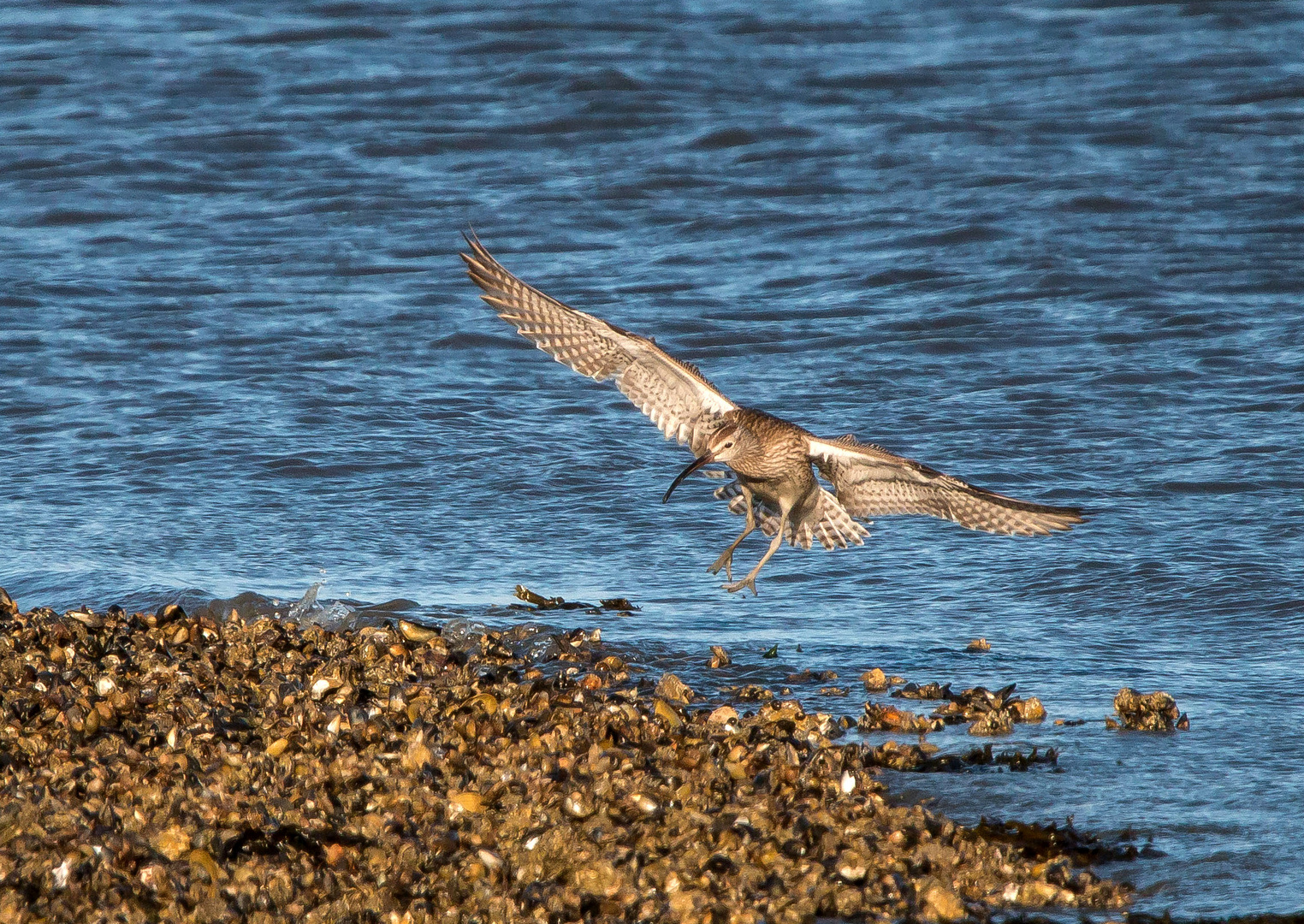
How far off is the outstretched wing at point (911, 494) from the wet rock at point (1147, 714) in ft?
2.70

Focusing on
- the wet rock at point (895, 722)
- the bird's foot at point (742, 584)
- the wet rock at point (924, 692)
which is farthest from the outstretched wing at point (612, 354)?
the wet rock at point (895, 722)

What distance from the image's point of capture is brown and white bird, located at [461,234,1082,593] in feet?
20.5

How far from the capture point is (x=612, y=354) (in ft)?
21.9

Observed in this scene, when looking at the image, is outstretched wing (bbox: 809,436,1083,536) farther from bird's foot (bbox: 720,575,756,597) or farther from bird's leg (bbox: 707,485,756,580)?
bird's foot (bbox: 720,575,756,597)

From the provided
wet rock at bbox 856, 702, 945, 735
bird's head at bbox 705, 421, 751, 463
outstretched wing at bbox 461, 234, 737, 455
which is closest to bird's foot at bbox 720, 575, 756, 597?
bird's head at bbox 705, 421, 751, 463

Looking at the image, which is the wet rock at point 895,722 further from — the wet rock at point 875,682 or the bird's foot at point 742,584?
the bird's foot at point 742,584

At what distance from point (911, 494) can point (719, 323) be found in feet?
13.9

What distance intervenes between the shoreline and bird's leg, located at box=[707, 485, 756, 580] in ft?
4.92

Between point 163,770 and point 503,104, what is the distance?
1141 cm

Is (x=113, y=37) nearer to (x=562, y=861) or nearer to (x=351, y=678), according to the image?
(x=351, y=678)

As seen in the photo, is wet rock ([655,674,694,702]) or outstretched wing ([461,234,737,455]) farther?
outstretched wing ([461,234,737,455])

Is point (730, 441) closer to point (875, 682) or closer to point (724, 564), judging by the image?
point (724, 564)

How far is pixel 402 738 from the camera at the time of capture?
14.6ft

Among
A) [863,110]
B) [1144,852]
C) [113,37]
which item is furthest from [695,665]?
[113,37]
